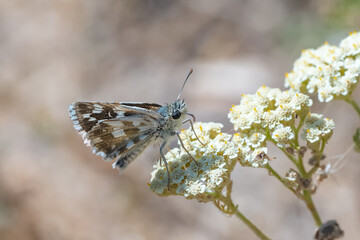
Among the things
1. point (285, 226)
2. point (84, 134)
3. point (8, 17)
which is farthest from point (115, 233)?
point (8, 17)

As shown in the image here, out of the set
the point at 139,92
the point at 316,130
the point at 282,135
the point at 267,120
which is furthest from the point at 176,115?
the point at 139,92

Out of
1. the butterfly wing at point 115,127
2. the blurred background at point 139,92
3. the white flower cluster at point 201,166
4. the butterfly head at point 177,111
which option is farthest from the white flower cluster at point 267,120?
the blurred background at point 139,92

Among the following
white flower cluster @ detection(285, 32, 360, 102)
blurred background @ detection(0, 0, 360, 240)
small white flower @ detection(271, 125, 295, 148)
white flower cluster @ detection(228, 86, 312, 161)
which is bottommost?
small white flower @ detection(271, 125, 295, 148)

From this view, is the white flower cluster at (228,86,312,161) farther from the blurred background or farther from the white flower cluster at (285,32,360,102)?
the blurred background

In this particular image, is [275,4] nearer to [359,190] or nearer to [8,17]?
[359,190]

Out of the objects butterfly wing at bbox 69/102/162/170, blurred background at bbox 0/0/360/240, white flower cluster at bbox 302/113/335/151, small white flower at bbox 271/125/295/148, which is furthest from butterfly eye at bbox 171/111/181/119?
white flower cluster at bbox 302/113/335/151

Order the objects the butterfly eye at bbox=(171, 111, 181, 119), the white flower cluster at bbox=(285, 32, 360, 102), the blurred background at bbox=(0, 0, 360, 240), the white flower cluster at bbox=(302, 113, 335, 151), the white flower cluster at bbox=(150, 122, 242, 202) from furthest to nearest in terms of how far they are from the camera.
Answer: the blurred background at bbox=(0, 0, 360, 240), the butterfly eye at bbox=(171, 111, 181, 119), the white flower cluster at bbox=(285, 32, 360, 102), the white flower cluster at bbox=(302, 113, 335, 151), the white flower cluster at bbox=(150, 122, 242, 202)

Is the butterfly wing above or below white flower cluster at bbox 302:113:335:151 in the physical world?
above

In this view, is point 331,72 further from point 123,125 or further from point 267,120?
point 123,125
